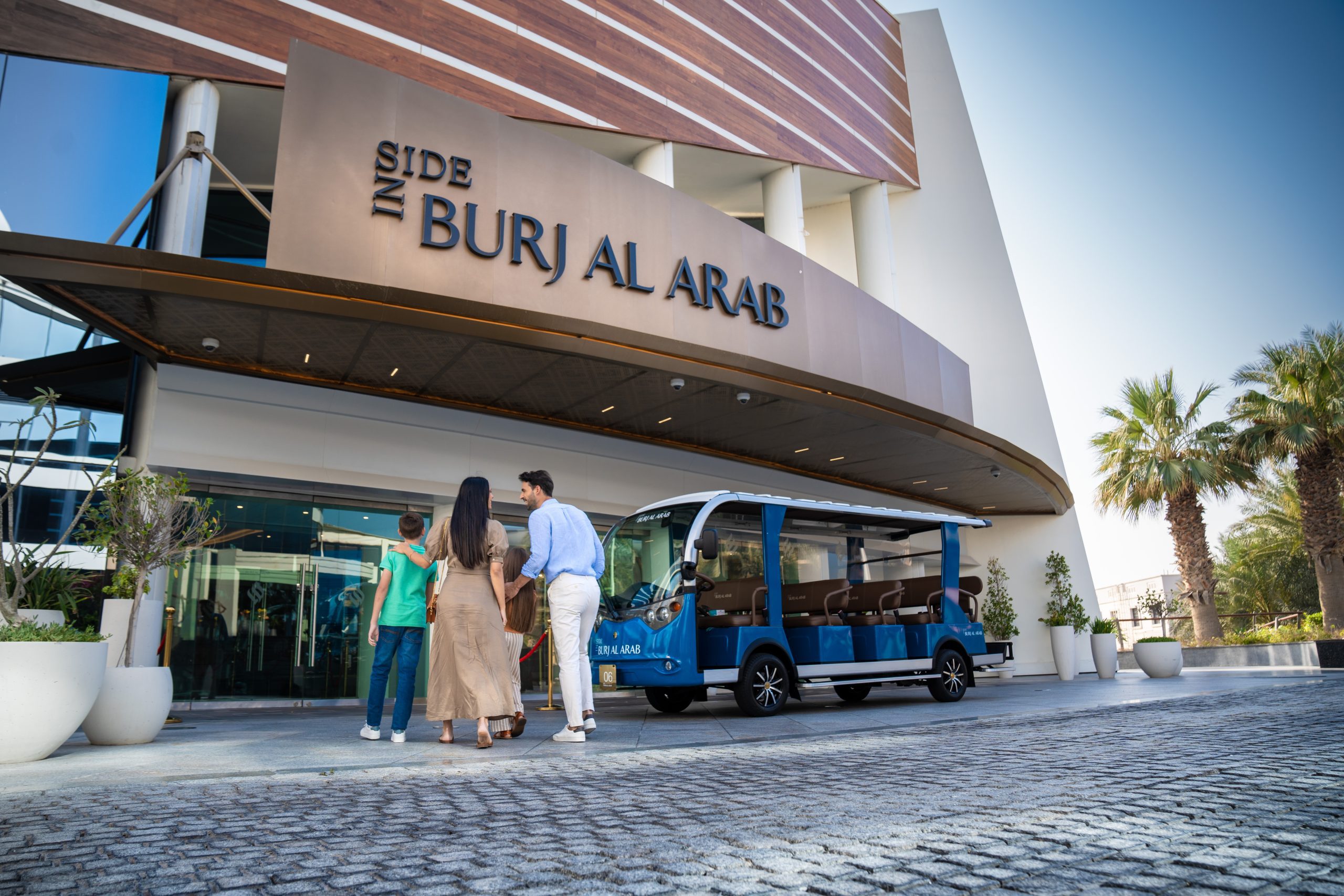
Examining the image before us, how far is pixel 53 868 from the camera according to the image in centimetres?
247

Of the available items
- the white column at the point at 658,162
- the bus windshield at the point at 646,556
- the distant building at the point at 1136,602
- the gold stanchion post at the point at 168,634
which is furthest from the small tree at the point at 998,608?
the gold stanchion post at the point at 168,634

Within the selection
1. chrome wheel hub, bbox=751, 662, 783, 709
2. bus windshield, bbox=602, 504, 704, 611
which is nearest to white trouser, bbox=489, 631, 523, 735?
bus windshield, bbox=602, 504, 704, 611

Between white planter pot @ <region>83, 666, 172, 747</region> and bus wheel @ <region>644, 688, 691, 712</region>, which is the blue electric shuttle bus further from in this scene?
white planter pot @ <region>83, 666, 172, 747</region>

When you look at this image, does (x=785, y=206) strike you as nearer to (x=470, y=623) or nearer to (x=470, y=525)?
(x=470, y=525)

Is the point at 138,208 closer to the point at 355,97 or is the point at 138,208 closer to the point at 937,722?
the point at 355,97

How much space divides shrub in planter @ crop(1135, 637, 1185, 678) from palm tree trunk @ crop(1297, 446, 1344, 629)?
11047 mm

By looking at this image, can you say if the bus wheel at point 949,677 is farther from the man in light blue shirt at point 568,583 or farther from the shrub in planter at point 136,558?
the shrub in planter at point 136,558

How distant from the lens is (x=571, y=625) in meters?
6.56

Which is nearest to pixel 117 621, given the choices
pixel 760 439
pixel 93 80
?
pixel 93 80

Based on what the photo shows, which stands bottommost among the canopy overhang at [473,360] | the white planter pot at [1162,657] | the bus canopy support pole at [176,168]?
the white planter pot at [1162,657]

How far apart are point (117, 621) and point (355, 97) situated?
6.24 metres

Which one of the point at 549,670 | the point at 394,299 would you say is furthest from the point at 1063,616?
the point at 394,299

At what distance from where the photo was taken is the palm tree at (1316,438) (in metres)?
22.9

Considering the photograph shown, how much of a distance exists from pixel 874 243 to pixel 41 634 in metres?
17.7
